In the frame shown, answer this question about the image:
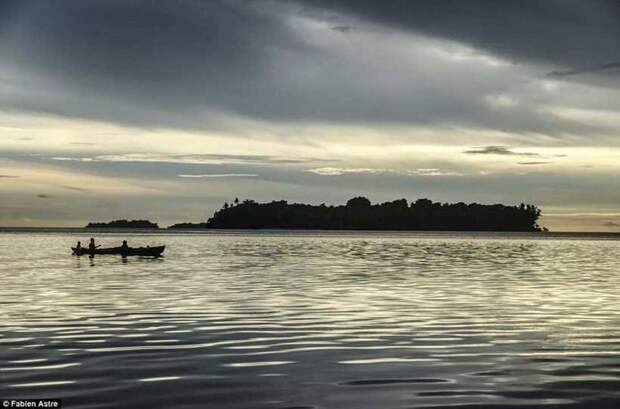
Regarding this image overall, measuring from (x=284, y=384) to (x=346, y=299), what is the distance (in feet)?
69.1

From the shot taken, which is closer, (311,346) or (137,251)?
(311,346)

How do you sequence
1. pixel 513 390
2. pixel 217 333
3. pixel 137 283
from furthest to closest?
pixel 137 283 → pixel 217 333 → pixel 513 390

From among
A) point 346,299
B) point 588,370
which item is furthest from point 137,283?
point 588,370

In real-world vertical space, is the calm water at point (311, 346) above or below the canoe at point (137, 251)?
below

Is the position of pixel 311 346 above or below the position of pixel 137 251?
below

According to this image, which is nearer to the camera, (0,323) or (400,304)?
(0,323)

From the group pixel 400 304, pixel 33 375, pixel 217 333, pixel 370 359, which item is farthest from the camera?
pixel 400 304

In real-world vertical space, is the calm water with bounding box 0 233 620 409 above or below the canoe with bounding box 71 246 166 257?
below

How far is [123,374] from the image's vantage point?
19469mm

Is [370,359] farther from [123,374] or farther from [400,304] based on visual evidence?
[400,304]

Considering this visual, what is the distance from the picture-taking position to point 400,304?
3706 cm

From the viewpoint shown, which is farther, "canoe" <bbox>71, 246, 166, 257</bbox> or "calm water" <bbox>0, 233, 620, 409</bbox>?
"canoe" <bbox>71, 246, 166, 257</bbox>

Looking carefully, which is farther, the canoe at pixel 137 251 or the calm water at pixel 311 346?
the canoe at pixel 137 251

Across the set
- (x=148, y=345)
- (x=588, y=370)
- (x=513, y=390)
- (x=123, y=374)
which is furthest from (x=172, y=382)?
(x=588, y=370)
